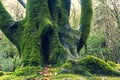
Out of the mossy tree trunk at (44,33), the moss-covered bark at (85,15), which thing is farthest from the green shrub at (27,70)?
the moss-covered bark at (85,15)

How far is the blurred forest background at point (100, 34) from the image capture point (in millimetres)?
35000

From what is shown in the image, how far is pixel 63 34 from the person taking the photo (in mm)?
14469

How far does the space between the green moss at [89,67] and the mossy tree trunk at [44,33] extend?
119 cm

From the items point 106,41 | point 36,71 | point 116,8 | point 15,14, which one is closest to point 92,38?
point 106,41

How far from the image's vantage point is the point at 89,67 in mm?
12328

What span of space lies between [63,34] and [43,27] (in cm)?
143

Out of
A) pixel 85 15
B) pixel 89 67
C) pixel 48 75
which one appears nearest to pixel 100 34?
pixel 85 15

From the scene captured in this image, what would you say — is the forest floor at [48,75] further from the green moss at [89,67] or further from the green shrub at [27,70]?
the green moss at [89,67]

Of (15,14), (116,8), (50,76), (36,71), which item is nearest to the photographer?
(50,76)

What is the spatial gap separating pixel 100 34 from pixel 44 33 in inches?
995

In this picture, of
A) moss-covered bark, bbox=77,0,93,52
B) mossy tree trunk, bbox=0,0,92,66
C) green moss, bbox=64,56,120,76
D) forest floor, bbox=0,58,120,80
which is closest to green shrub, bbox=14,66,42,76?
forest floor, bbox=0,58,120,80

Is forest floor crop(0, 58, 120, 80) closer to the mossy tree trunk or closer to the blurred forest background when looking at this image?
the mossy tree trunk

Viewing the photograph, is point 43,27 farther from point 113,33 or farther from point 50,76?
point 113,33

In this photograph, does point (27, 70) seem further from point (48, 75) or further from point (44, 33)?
point (44, 33)
